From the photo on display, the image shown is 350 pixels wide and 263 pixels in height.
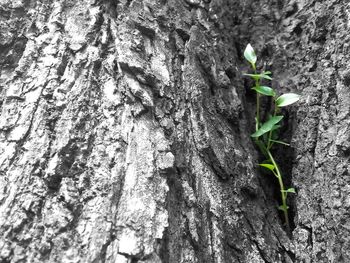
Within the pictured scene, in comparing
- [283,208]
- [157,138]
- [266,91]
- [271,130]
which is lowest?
[283,208]

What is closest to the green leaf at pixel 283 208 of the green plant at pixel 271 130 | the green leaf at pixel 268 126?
the green plant at pixel 271 130

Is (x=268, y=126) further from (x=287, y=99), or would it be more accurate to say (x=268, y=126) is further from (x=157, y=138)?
(x=157, y=138)

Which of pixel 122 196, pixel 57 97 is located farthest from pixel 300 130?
pixel 57 97

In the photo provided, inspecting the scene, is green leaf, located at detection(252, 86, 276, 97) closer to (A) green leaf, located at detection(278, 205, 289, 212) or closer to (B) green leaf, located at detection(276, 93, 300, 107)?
(B) green leaf, located at detection(276, 93, 300, 107)

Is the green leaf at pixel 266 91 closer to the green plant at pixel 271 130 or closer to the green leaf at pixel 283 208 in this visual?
the green plant at pixel 271 130

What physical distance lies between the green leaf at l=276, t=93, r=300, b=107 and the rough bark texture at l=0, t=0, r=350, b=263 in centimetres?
5

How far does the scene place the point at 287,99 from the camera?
1276 millimetres

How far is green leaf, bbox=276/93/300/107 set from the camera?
126cm

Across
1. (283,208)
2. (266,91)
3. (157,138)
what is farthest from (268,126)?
(157,138)

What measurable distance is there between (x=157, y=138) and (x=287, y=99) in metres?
0.48

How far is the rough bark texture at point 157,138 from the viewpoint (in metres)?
0.94

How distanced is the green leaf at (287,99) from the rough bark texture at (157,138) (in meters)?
0.05

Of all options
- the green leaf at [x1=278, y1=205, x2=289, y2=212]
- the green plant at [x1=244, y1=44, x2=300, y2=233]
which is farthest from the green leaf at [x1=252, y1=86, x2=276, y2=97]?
the green leaf at [x1=278, y1=205, x2=289, y2=212]

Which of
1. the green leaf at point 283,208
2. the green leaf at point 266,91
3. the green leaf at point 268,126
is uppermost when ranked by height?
the green leaf at point 266,91
